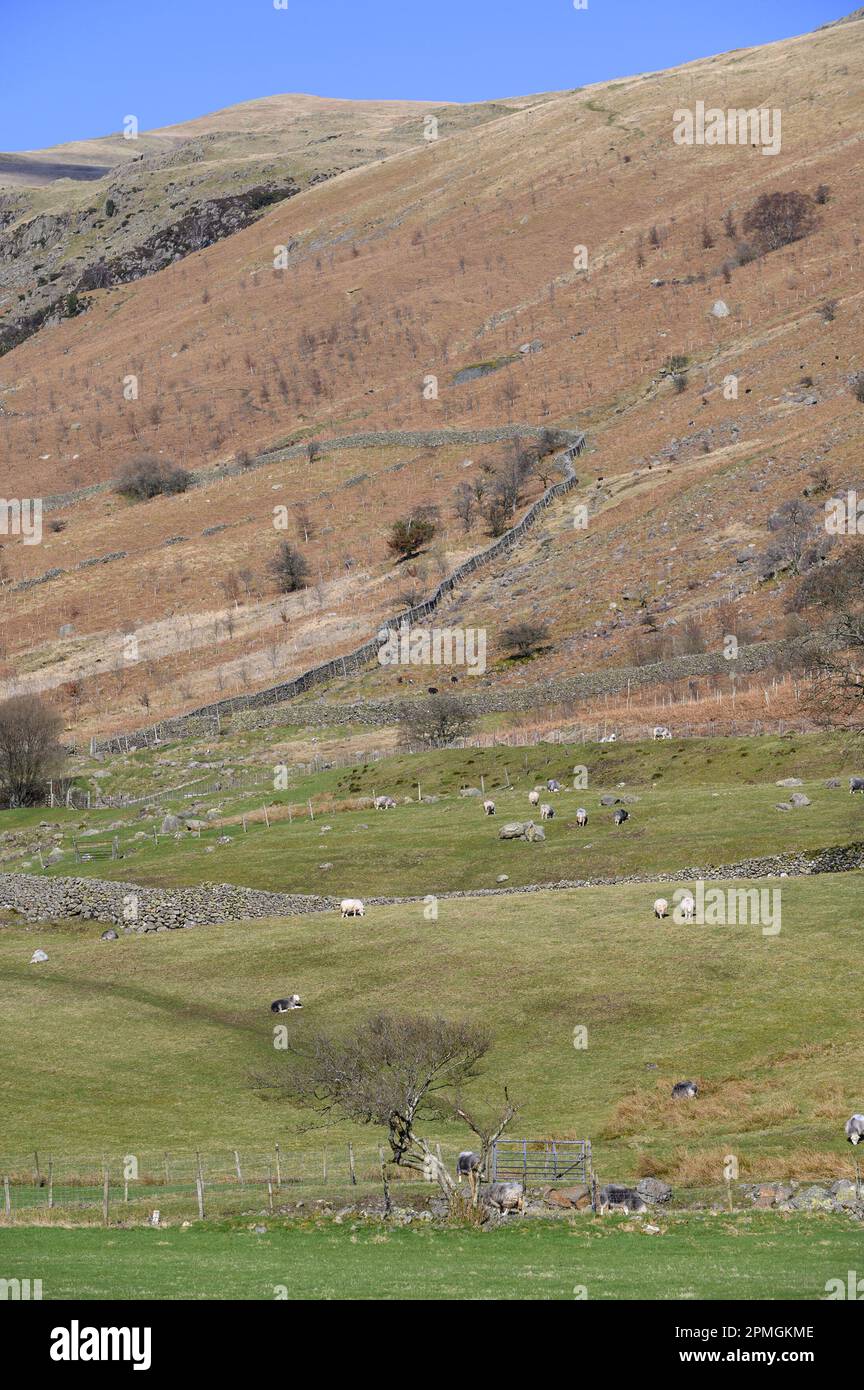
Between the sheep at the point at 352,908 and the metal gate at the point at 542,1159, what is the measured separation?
2201 centimetres

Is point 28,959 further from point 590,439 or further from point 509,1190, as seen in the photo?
point 590,439

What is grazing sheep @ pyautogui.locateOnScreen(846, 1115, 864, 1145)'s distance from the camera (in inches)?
1218

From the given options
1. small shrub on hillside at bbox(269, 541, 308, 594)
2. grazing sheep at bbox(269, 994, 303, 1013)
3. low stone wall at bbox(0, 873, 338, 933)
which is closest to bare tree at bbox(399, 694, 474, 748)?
low stone wall at bbox(0, 873, 338, 933)

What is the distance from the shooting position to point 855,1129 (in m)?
31.0

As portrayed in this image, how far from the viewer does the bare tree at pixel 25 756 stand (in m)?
94.7

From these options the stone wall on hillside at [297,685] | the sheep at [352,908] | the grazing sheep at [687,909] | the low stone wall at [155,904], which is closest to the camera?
the grazing sheep at [687,909]

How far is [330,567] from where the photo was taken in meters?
144

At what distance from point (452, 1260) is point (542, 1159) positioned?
10.0 m

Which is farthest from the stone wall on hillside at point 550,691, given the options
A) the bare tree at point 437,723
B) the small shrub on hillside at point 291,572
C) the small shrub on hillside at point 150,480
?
the small shrub on hillside at point 150,480

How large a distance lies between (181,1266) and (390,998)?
24.0 m

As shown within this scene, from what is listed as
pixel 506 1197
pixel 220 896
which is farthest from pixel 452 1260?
pixel 220 896

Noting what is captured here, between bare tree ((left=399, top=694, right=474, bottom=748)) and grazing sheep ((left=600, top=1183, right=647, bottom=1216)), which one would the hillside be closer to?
bare tree ((left=399, top=694, right=474, bottom=748))

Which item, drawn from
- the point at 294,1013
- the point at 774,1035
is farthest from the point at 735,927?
the point at 294,1013

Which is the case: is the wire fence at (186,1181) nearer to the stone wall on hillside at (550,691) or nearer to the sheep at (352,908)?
the sheep at (352,908)
